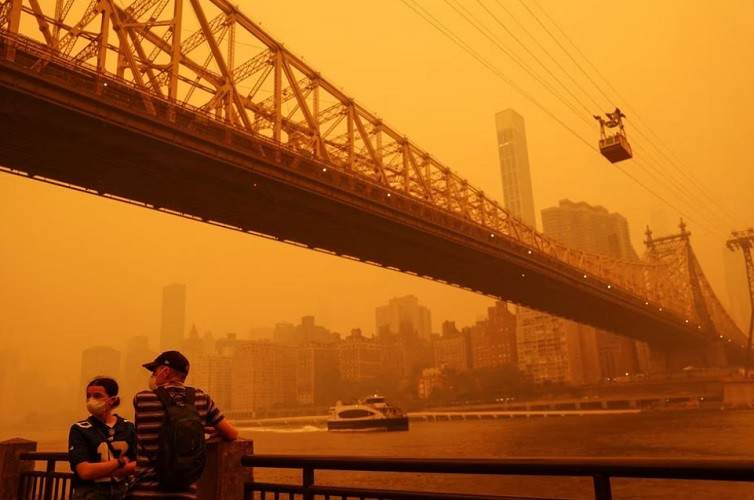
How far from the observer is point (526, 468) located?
331 cm

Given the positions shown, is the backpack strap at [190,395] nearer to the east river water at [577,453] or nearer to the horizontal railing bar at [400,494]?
the horizontal railing bar at [400,494]

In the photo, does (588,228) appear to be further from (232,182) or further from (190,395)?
(190,395)

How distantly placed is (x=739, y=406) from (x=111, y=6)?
60.4 m

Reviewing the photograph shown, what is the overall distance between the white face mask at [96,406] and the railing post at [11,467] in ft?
11.0

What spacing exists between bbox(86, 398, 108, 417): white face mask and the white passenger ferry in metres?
57.2

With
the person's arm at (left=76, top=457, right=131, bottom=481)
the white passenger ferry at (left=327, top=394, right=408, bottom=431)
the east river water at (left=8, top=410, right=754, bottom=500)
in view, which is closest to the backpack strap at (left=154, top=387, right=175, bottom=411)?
the person's arm at (left=76, top=457, right=131, bottom=481)

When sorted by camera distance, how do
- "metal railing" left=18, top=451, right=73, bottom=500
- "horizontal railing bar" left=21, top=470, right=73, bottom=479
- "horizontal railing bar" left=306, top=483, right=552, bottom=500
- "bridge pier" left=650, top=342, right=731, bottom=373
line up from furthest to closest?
"bridge pier" left=650, top=342, right=731, bottom=373, "metal railing" left=18, top=451, right=73, bottom=500, "horizontal railing bar" left=21, top=470, right=73, bottom=479, "horizontal railing bar" left=306, top=483, right=552, bottom=500

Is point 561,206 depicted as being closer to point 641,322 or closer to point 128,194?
point 641,322

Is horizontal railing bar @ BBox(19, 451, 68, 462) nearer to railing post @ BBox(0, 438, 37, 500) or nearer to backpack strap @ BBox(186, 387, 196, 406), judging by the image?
railing post @ BBox(0, 438, 37, 500)

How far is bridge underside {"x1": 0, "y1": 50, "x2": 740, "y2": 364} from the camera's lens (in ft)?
71.5

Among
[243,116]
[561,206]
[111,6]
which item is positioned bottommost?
[243,116]

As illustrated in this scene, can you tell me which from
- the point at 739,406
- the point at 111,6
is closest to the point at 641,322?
the point at 739,406

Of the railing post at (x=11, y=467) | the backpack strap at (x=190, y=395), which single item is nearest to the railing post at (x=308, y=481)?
the backpack strap at (x=190, y=395)

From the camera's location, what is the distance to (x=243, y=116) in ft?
102
